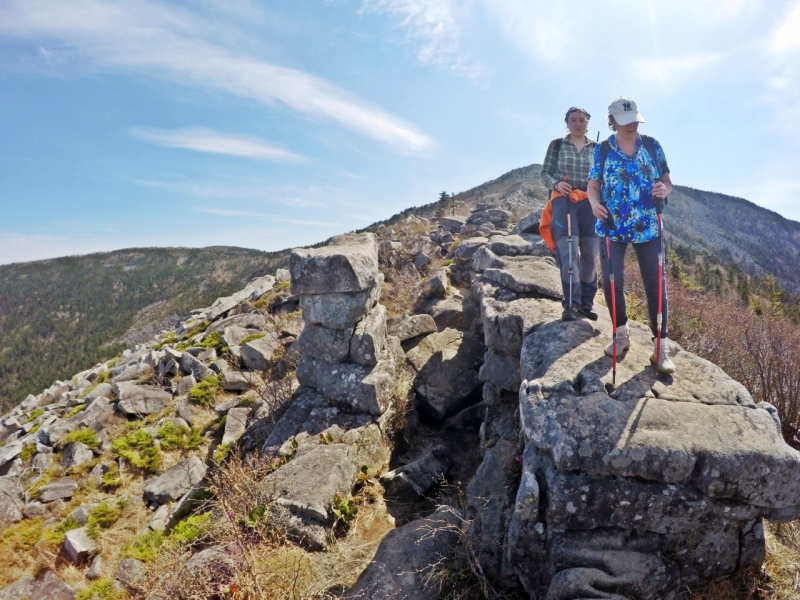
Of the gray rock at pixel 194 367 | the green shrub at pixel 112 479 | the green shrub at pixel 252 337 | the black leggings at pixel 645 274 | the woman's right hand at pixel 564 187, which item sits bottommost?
the green shrub at pixel 112 479

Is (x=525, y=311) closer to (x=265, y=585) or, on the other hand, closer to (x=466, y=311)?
(x=466, y=311)

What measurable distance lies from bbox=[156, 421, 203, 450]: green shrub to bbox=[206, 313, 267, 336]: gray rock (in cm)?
540

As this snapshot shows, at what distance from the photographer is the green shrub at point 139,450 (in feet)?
32.3

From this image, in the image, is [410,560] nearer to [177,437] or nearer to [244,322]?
[177,437]

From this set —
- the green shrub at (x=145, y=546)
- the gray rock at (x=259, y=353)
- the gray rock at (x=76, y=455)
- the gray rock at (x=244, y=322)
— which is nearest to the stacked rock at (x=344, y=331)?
the green shrub at (x=145, y=546)

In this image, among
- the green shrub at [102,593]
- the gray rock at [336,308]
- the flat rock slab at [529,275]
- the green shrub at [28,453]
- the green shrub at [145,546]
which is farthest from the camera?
the green shrub at [28,453]

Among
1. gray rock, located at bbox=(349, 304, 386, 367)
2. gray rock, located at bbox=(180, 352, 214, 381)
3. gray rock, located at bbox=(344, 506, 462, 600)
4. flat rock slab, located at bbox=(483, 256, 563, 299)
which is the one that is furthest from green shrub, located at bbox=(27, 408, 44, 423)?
flat rock slab, located at bbox=(483, 256, 563, 299)

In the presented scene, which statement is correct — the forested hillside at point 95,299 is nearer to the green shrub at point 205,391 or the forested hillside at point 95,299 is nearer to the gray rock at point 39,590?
the green shrub at point 205,391

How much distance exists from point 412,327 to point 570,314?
16.0 ft

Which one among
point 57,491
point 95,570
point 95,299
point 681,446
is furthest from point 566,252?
point 95,299

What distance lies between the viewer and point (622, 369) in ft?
15.1

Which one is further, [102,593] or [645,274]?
[102,593]

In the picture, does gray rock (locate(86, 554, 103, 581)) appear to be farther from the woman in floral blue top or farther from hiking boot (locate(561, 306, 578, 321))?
the woman in floral blue top

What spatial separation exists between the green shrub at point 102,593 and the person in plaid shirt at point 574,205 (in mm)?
7865
